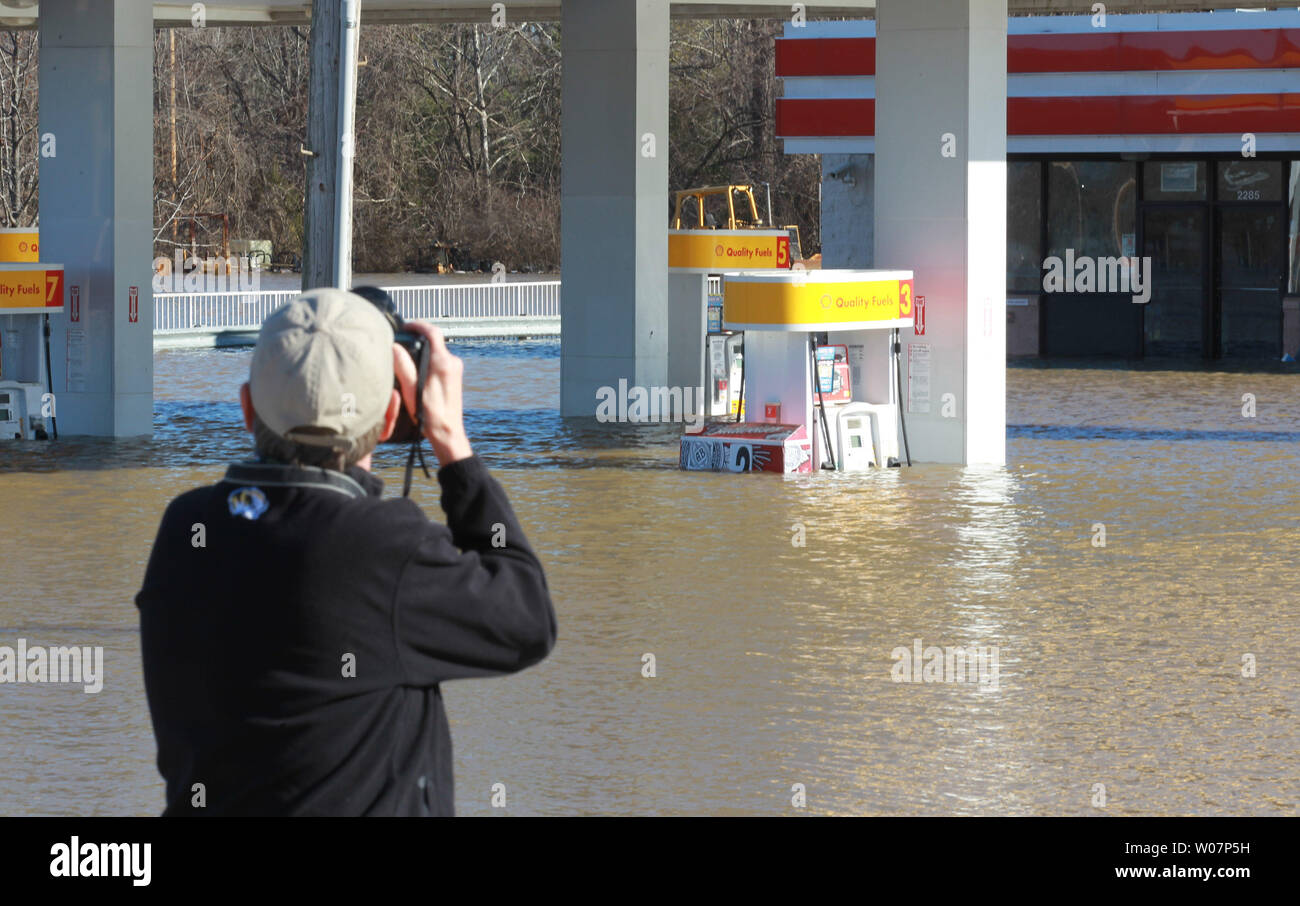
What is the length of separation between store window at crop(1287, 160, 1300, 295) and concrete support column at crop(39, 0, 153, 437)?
16.7 metres

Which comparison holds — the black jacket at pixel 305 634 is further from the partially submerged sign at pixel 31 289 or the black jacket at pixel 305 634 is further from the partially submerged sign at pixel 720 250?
the partially submerged sign at pixel 720 250

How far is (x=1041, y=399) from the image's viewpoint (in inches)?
913

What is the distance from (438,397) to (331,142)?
28.1ft

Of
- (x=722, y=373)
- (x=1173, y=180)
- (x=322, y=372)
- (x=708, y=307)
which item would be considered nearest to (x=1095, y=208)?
(x=1173, y=180)

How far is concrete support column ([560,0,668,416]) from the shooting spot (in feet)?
70.8

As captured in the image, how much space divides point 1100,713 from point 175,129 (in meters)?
57.3

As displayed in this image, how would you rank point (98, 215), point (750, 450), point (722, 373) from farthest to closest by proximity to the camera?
point (722, 373), point (98, 215), point (750, 450)

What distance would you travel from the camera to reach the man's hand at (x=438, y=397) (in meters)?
2.96

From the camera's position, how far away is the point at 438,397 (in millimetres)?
2979

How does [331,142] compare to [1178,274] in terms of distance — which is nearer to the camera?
[331,142]

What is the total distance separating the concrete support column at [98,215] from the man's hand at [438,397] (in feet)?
56.2

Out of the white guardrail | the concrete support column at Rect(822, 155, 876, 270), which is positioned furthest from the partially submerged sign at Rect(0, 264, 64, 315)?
the concrete support column at Rect(822, 155, 876, 270)

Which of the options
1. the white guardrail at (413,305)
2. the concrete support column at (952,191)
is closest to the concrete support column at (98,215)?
the concrete support column at (952,191)

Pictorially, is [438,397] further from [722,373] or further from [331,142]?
[722,373]
